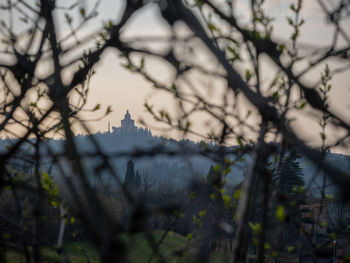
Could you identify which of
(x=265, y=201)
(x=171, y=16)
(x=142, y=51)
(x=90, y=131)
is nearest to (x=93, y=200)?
(x=90, y=131)

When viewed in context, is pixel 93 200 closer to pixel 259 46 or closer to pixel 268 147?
pixel 268 147

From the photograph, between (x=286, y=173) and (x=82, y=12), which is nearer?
(x=82, y=12)

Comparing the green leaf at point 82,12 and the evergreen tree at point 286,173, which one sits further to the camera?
the green leaf at point 82,12

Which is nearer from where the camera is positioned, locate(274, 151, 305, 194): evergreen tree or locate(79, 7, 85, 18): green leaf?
locate(274, 151, 305, 194): evergreen tree

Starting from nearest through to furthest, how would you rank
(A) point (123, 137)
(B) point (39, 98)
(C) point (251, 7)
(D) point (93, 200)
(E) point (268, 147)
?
1. (D) point (93, 200)
2. (E) point (268, 147)
3. (C) point (251, 7)
4. (B) point (39, 98)
5. (A) point (123, 137)

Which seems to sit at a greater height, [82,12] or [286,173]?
[82,12]

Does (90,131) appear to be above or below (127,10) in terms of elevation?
below

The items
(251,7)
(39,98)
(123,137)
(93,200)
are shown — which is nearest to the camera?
(93,200)

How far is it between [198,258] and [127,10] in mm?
790

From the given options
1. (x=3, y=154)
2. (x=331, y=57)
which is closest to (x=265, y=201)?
(x=3, y=154)

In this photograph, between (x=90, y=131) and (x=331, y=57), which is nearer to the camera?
(x=90, y=131)

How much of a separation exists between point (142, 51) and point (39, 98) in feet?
7.36

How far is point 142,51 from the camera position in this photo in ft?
3.54

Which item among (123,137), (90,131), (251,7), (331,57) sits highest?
(123,137)
